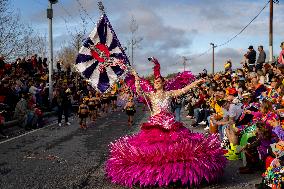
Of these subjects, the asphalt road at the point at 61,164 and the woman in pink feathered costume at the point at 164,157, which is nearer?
the woman in pink feathered costume at the point at 164,157

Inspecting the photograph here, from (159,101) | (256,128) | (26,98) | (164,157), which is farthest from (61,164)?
(26,98)

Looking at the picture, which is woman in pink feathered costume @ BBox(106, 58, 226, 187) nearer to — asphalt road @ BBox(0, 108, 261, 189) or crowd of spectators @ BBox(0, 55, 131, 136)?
asphalt road @ BBox(0, 108, 261, 189)

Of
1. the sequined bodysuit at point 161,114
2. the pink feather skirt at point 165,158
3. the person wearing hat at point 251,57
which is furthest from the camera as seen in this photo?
the person wearing hat at point 251,57

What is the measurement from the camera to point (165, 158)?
7762mm

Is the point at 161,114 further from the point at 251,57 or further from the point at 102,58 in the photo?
the point at 251,57

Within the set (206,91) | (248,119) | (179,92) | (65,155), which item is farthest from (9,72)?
(179,92)

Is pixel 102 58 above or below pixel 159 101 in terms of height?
above

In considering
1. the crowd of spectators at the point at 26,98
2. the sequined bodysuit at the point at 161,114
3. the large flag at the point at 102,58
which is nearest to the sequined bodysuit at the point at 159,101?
the sequined bodysuit at the point at 161,114

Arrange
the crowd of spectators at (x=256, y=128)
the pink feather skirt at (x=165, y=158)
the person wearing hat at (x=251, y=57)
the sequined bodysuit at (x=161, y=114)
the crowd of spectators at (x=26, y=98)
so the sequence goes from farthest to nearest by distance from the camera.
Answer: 1. the person wearing hat at (x=251, y=57)
2. the crowd of spectators at (x=26, y=98)
3. the sequined bodysuit at (x=161, y=114)
4. the crowd of spectators at (x=256, y=128)
5. the pink feather skirt at (x=165, y=158)

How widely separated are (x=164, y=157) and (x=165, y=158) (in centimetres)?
2

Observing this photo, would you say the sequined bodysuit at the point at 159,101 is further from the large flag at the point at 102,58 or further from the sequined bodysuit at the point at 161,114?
the large flag at the point at 102,58

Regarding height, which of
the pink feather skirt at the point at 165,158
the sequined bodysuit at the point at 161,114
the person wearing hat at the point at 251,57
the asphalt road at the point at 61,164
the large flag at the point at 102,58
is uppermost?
the person wearing hat at the point at 251,57

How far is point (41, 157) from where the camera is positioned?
1196cm

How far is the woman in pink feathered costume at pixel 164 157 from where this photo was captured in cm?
769
